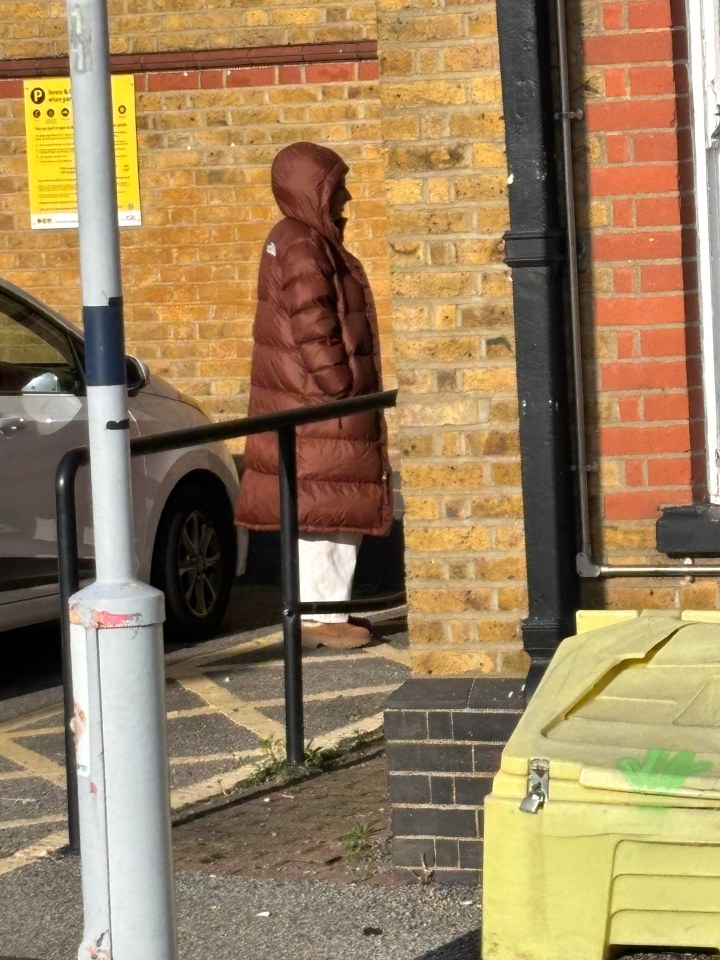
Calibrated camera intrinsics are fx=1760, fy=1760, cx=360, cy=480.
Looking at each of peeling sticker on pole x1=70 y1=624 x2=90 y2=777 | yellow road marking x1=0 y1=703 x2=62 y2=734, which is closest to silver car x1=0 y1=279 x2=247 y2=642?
yellow road marking x1=0 y1=703 x2=62 y2=734

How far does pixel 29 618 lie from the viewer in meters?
7.07

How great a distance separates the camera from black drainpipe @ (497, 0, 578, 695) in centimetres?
429

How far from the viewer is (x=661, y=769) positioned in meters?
3.04

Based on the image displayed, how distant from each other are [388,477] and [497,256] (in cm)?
320

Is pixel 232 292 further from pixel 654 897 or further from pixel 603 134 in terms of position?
pixel 654 897

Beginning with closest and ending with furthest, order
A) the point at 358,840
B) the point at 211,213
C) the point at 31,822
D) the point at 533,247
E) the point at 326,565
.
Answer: the point at 533,247, the point at 358,840, the point at 31,822, the point at 326,565, the point at 211,213

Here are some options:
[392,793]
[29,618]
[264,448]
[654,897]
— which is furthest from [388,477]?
[654,897]

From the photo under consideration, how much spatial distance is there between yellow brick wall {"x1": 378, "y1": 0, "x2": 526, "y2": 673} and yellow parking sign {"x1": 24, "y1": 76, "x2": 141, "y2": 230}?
20.9 ft

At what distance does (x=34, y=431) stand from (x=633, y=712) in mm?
4250

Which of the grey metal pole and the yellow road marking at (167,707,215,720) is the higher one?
the grey metal pole

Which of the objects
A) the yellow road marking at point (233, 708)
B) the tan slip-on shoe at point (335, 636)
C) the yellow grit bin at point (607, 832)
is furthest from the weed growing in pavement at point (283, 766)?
the yellow grit bin at point (607, 832)

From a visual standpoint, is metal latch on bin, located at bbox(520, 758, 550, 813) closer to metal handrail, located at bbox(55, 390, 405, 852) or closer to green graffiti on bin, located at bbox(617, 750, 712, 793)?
green graffiti on bin, located at bbox(617, 750, 712, 793)

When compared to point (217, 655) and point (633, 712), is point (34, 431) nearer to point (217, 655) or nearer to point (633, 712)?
point (217, 655)

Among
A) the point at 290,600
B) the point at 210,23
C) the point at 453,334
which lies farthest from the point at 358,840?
the point at 210,23
